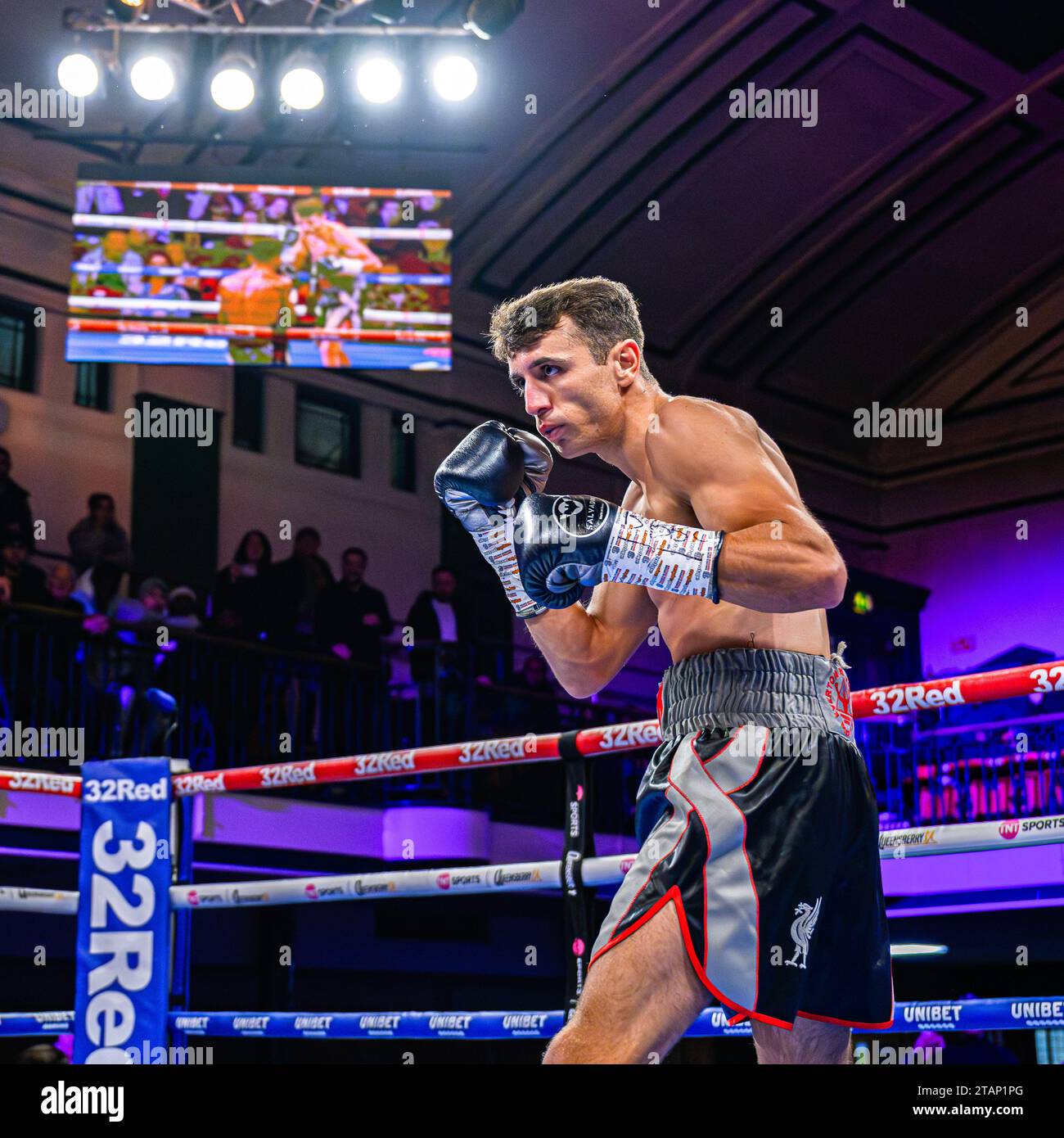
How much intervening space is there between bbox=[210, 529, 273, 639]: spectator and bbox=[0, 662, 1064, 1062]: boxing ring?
4.42 metres

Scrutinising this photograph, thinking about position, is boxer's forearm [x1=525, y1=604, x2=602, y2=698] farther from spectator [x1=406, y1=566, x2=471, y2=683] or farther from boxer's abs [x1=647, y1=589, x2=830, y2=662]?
spectator [x1=406, y1=566, x2=471, y2=683]

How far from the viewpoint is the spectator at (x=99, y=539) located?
7.63m

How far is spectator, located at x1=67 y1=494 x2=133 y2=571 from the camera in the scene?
763cm

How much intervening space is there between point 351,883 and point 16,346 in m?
6.43

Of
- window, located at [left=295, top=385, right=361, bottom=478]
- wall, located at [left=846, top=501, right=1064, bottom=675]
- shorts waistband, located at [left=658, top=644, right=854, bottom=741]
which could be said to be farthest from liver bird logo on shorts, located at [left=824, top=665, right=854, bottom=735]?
wall, located at [left=846, top=501, right=1064, bottom=675]

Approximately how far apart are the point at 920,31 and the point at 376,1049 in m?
6.80

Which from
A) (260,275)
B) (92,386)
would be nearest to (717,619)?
(260,275)

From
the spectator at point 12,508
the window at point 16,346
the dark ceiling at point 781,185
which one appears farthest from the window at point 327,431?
the spectator at point 12,508

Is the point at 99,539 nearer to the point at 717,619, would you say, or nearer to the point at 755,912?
the point at 717,619

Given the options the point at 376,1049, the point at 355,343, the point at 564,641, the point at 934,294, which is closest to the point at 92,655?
the point at 355,343

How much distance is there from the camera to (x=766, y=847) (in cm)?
156

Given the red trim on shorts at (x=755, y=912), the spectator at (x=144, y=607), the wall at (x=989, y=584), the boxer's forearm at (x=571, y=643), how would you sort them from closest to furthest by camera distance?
the red trim on shorts at (x=755, y=912) < the boxer's forearm at (x=571, y=643) < the spectator at (x=144, y=607) < the wall at (x=989, y=584)

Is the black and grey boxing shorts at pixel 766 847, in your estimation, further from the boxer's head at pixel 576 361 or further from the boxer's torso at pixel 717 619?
the boxer's head at pixel 576 361

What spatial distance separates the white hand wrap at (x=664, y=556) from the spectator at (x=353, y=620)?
251 inches
